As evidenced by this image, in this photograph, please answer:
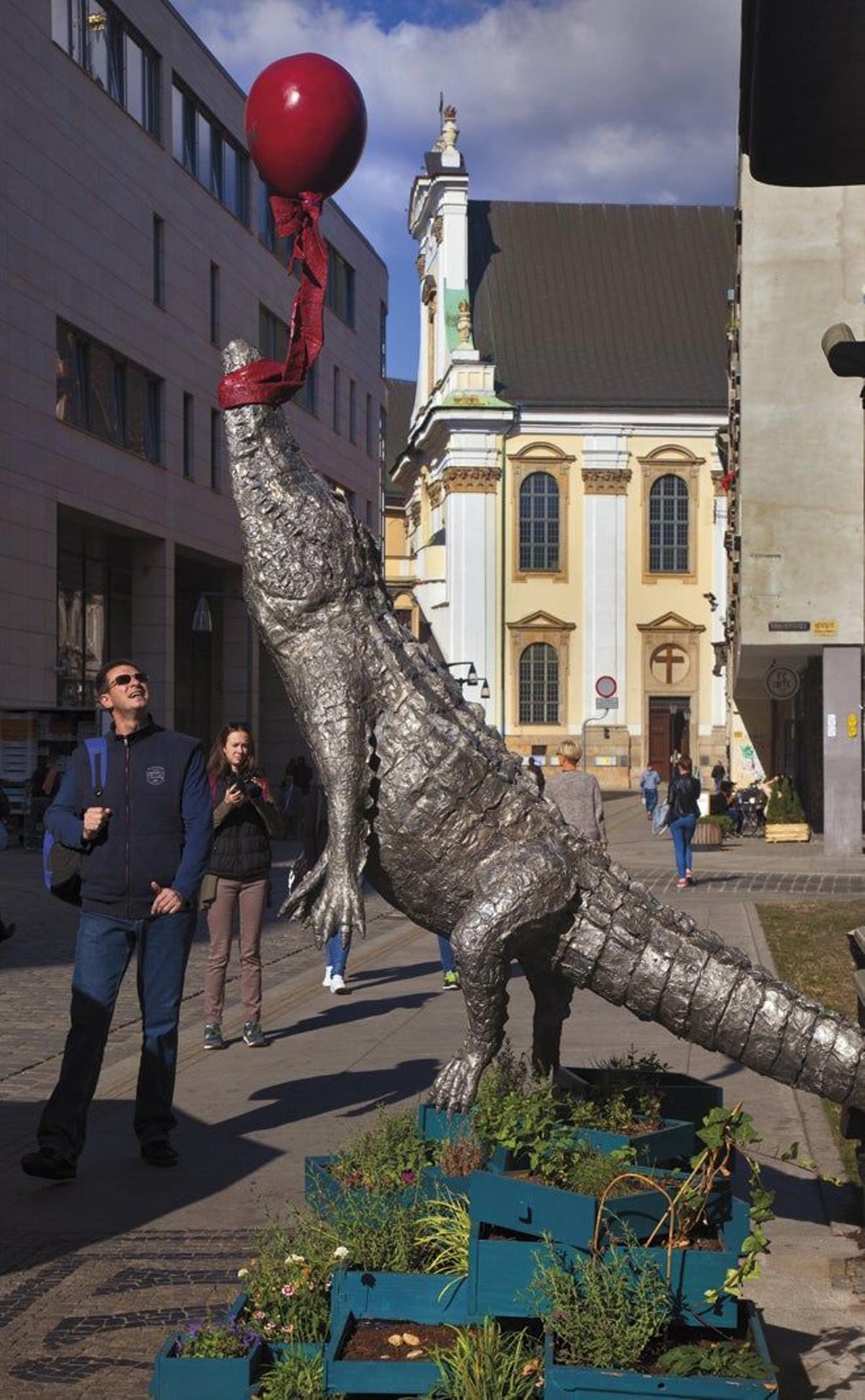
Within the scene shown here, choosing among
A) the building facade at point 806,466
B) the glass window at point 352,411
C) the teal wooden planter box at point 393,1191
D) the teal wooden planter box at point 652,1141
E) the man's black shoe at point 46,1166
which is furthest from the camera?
the glass window at point 352,411

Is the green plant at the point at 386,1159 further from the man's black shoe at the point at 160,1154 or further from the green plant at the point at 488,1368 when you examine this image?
the man's black shoe at the point at 160,1154

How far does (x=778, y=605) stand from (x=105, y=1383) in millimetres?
25154

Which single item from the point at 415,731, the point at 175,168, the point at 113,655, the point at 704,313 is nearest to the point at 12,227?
the point at 175,168

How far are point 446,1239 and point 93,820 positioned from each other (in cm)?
291

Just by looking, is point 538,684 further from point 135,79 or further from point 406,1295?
point 406,1295

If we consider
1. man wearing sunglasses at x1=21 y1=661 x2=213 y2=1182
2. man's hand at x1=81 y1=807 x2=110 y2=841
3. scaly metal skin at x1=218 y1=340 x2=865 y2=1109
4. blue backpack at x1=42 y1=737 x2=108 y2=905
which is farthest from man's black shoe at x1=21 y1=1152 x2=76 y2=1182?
scaly metal skin at x1=218 y1=340 x2=865 y2=1109

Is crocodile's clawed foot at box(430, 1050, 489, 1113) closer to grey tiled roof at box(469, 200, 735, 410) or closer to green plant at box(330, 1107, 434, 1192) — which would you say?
green plant at box(330, 1107, 434, 1192)

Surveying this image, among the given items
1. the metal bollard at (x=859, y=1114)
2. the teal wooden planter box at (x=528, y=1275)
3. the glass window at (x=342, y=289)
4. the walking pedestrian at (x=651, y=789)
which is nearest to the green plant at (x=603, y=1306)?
the teal wooden planter box at (x=528, y=1275)

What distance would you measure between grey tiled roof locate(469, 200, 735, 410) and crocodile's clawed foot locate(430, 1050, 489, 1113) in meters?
60.5

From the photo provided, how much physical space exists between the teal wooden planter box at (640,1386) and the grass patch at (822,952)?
2895mm

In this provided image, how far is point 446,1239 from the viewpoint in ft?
16.2

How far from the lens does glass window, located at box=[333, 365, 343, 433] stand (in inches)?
1969

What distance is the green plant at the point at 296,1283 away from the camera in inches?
183

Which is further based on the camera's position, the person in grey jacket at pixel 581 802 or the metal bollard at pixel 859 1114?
the person in grey jacket at pixel 581 802
